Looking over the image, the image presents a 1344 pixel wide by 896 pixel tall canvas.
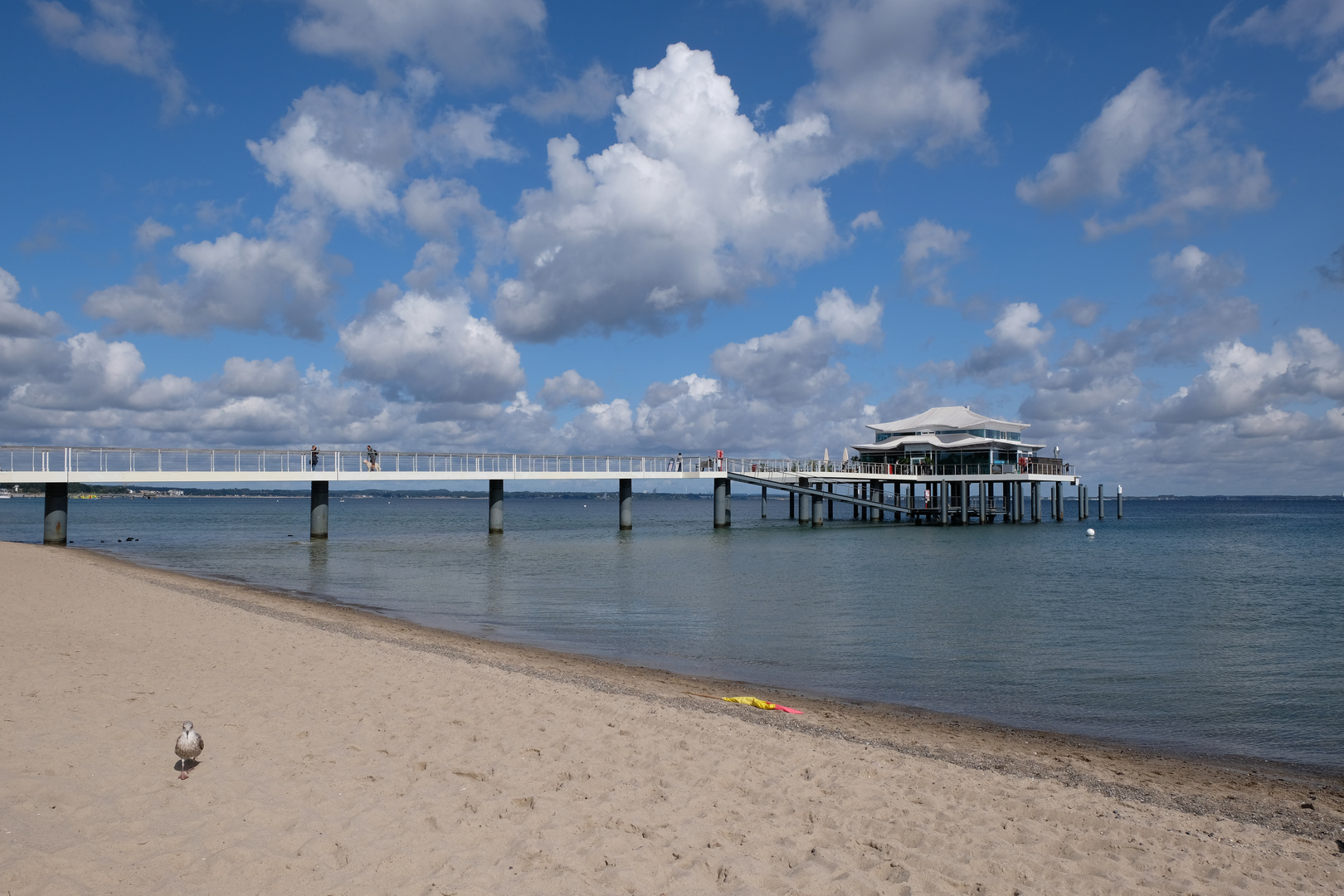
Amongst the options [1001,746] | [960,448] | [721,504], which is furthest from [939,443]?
[1001,746]

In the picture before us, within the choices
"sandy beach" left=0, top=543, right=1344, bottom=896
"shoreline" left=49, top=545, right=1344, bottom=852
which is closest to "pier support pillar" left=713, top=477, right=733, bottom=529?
"shoreline" left=49, top=545, right=1344, bottom=852

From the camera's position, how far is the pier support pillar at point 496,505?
45.7 meters

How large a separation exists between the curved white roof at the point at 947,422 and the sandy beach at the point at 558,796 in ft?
169

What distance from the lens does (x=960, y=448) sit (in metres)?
57.7

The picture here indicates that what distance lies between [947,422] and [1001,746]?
53.5 metres

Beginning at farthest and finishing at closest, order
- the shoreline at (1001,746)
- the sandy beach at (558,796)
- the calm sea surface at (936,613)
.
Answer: the calm sea surface at (936,613) → the shoreline at (1001,746) → the sandy beach at (558,796)

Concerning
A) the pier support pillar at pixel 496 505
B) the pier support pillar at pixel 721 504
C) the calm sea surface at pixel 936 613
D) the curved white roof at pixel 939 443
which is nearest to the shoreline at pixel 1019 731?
Result: the calm sea surface at pixel 936 613

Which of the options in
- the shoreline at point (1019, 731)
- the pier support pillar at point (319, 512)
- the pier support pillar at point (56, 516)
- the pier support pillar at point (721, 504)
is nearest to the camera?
the shoreline at point (1019, 731)

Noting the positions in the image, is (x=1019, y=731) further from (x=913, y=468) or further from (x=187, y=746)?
(x=913, y=468)

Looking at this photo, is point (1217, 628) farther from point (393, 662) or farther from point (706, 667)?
point (393, 662)

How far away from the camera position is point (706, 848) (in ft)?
17.8

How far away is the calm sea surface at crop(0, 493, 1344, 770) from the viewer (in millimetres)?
11773

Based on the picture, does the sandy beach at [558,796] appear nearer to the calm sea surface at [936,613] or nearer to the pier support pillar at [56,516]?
the calm sea surface at [936,613]

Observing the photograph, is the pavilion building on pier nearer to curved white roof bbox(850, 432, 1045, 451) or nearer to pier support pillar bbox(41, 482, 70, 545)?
curved white roof bbox(850, 432, 1045, 451)
